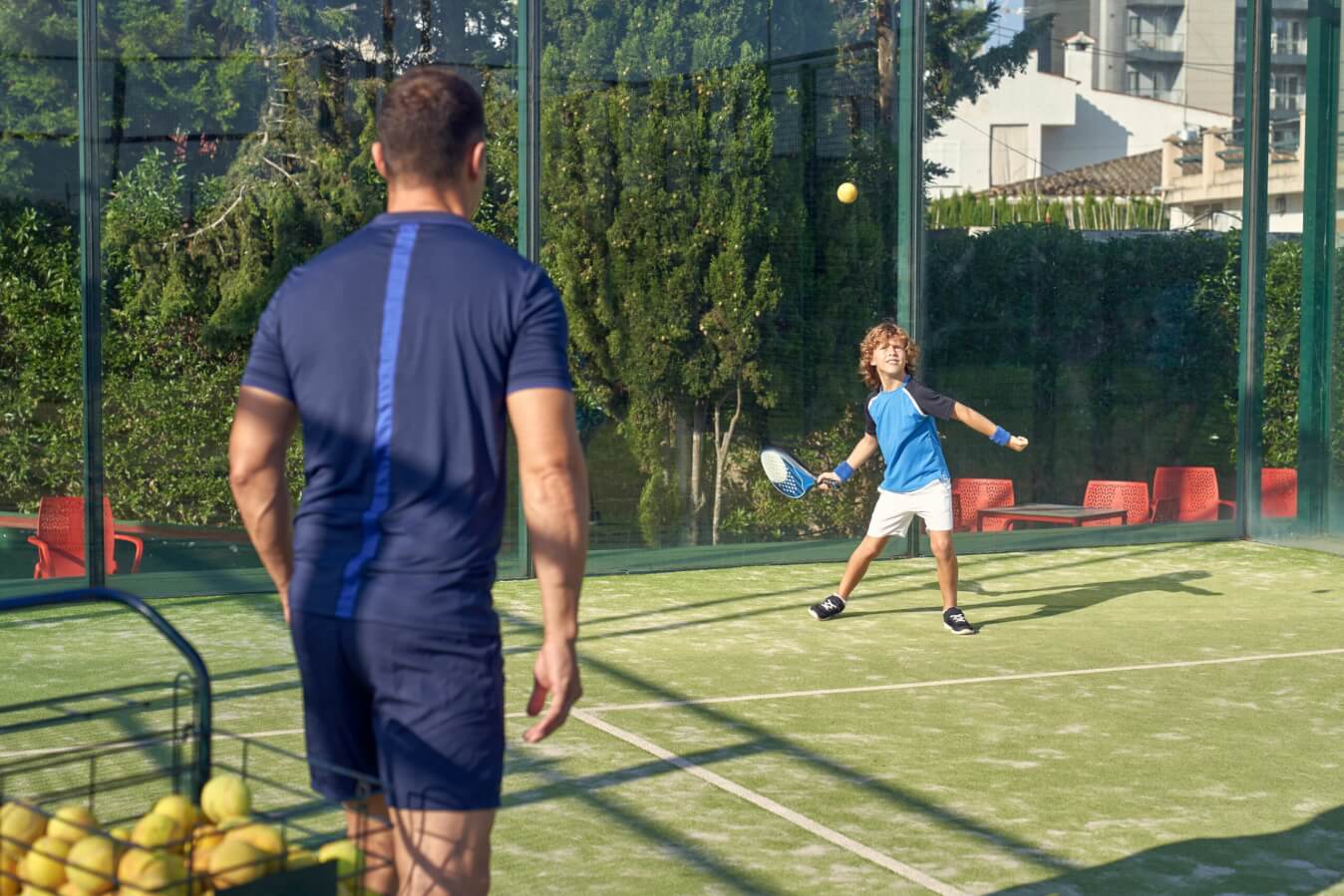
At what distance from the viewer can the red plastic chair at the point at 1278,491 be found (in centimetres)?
1200

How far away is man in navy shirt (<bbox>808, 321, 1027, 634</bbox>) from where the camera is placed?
8375mm

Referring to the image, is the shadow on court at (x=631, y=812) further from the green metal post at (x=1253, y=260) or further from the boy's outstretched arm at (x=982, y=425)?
the green metal post at (x=1253, y=260)

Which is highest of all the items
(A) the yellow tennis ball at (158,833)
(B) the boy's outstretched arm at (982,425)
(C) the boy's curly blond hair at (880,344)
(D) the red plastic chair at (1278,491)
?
(C) the boy's curly blond hair at (880,344)

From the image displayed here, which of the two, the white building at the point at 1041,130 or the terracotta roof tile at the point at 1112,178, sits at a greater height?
the white building at the point at 1041,130

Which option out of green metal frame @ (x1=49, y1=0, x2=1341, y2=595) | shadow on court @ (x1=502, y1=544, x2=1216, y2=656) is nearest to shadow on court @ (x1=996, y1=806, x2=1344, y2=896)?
shadow on court @ (x1=502, y1=544, x2=1216, y2=656)

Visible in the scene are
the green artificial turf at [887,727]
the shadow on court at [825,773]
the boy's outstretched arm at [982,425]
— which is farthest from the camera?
the boy's outstretched arm at [982,425]

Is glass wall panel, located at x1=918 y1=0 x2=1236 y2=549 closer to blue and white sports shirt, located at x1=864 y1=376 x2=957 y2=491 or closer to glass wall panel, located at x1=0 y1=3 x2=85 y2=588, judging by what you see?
blue and white sports shirt, located at x1=864 y1=376 x2=957 y2=491

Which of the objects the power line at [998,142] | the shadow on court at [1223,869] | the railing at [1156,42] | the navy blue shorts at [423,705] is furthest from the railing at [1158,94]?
the navy blue shorts at [423,705]

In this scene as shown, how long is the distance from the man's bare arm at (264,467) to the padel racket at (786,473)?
264 inches

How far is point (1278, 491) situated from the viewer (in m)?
12.0

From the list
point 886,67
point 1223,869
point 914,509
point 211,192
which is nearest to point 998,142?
point 886,67

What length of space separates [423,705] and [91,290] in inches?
289

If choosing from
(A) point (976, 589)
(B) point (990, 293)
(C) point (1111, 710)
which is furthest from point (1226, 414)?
(C) point (1111, 710)

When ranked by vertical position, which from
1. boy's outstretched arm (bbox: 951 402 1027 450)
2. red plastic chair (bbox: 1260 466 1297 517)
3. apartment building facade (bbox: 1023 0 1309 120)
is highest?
apartment building facade (bbox: 1023 0 1309 120)
